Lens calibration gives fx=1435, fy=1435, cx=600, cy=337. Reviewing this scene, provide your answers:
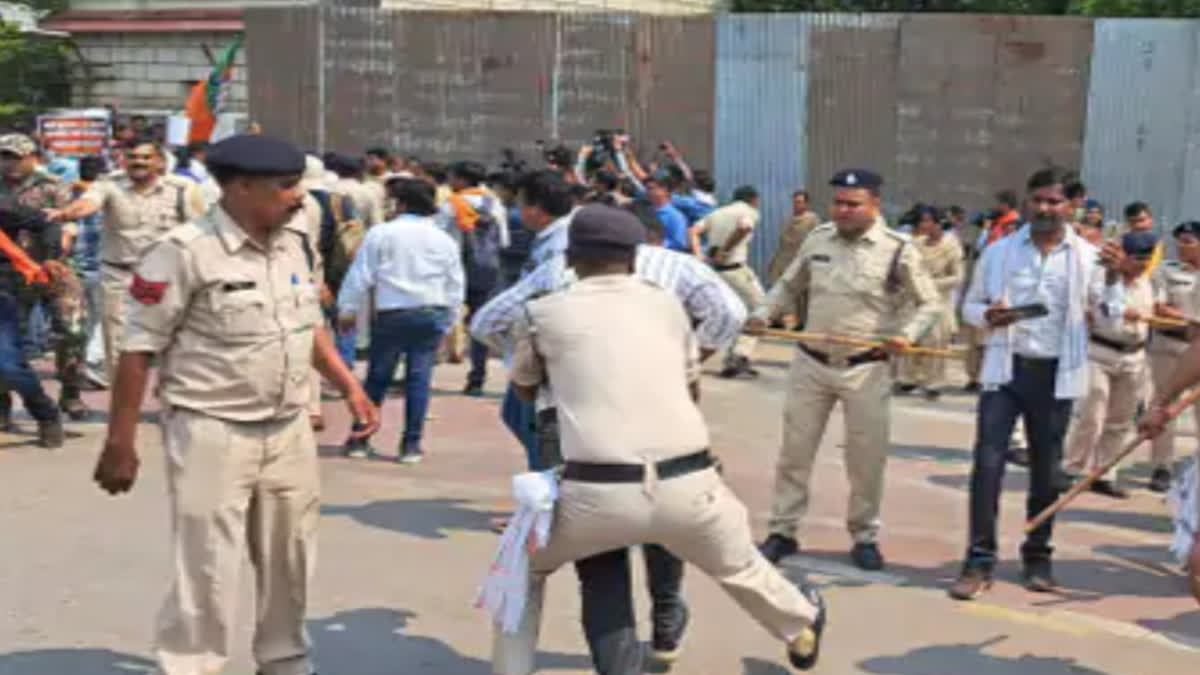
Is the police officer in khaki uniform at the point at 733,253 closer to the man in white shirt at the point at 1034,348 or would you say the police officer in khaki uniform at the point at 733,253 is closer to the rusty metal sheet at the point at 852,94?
the rusty metal sheet at the point at 852,94

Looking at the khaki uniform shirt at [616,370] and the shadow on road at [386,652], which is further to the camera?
the shadow on road at [386,652]

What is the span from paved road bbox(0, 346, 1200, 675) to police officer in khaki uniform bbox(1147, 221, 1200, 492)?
1.17 ft

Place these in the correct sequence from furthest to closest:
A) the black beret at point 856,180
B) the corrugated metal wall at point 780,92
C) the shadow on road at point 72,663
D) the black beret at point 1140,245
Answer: the corrugated metal wall at point 780,92 < the black beret at point 1140,245 < the black beret at point 856,180 < the shadow on road at point 72,663

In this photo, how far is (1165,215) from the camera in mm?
15148

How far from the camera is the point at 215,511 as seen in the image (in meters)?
4.34

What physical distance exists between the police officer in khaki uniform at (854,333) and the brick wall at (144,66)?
22533 millimetres

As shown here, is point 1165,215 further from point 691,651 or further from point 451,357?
point 691,651

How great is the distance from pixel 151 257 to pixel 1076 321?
3888 millimetres

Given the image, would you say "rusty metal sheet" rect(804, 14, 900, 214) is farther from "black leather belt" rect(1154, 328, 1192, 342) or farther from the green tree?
the green tree

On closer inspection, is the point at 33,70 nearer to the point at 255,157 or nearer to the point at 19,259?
the point at 19,259

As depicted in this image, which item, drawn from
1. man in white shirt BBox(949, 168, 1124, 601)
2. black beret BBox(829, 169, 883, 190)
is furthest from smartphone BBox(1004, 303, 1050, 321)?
black beret BBox(829, 169, 883, 190)

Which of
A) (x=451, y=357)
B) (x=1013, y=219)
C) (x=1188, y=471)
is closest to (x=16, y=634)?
(x=1188, y=471)

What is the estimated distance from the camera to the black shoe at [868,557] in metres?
6.71

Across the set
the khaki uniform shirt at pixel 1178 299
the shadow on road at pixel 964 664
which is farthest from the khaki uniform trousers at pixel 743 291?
the shadow on road at pixel 964 664
